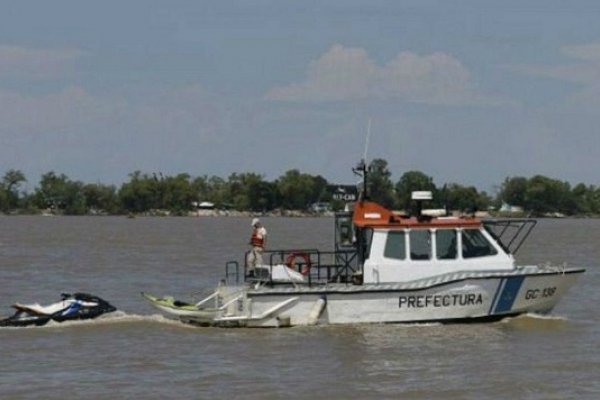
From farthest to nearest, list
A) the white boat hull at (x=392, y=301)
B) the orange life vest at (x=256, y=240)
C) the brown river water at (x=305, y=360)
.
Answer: the orange life vest at (x=256, y=240) < the white boat hull at (x=392, y=301) < the brown river water at (x=305, y=360)

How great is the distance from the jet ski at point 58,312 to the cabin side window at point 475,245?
21.7 ft

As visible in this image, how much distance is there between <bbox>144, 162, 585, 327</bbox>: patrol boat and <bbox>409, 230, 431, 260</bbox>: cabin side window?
2cm

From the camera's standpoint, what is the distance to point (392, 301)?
23.0 m

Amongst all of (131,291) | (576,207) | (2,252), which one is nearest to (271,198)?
(576,207)

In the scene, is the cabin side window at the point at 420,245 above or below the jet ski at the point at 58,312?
above

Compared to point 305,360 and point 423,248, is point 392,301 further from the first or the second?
point 305,360

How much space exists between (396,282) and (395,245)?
0.68m

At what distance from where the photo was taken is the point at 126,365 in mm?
20297

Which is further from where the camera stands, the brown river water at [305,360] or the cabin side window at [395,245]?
the cabin side window at [395,245]

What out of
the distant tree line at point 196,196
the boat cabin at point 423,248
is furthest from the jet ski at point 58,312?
the distant tree line at point 196,196

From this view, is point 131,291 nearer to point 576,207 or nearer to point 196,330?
point 196,330

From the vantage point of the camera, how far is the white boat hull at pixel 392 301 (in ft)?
75.3

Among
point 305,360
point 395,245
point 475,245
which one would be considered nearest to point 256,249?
point 395,245

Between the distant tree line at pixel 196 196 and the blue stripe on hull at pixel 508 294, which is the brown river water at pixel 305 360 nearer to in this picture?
the blue stripe on hull at pixel 508 294
